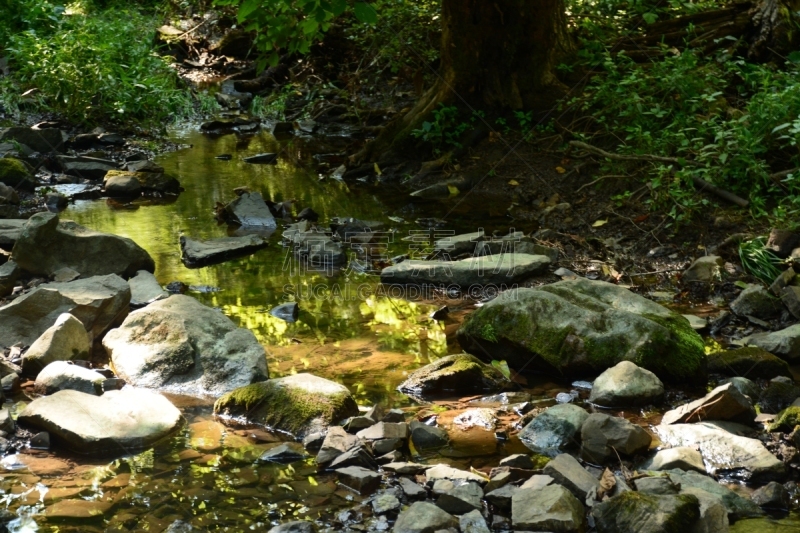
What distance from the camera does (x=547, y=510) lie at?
3.32m

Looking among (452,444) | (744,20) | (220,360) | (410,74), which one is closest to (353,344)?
(220,360)

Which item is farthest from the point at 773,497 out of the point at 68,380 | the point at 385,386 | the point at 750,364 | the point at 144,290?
the point at 144,290

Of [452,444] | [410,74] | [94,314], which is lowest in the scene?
[452,444]

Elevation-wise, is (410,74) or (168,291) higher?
(410,74)

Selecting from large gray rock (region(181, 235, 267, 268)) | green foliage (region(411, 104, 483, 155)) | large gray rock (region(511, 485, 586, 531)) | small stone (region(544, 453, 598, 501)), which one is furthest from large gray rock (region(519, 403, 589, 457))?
green foliage (region(411, 104, 483, 155))

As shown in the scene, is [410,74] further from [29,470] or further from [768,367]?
[29,470]

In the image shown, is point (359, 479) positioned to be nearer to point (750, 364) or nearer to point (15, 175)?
point (750, 364)

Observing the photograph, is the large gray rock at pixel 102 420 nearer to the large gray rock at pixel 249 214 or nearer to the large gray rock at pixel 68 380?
the large gray rock at pixel 68 380

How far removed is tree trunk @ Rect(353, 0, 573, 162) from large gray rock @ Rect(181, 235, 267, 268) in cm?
300

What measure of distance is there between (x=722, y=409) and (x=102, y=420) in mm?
2994

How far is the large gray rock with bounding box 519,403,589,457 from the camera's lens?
13.3 ft

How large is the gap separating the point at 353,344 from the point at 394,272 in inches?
50.8

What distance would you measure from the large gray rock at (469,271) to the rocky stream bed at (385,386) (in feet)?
Result: 0.07

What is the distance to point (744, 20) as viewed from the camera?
941 cm
